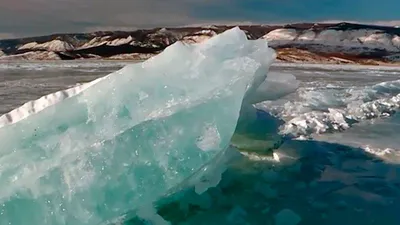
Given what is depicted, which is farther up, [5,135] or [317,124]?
[5,135]

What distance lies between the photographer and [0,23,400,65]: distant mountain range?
93125mm

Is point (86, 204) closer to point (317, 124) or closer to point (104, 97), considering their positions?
point (104, 97)

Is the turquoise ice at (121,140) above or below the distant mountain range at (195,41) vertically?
above

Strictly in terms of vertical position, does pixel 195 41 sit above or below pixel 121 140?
below

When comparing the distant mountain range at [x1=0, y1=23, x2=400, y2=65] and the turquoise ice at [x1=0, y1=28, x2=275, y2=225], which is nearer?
the turquoise ice at [x1=0, y1=28, x2=275, y2=225]

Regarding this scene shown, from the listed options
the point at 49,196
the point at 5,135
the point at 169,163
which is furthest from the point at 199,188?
the point at 5,135

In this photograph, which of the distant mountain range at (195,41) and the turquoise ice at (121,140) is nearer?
the turquoise ice at (121,140)

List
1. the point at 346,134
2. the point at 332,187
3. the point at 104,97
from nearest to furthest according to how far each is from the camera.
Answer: the point at 104,97 → the point at 332,187 → the point at 346,134

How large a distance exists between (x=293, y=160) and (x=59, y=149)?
272 centimetres

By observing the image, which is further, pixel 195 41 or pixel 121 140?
pixel 195 41

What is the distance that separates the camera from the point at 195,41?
11394 cm

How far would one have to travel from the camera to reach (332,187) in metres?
4.18

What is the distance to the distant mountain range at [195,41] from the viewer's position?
306 ft

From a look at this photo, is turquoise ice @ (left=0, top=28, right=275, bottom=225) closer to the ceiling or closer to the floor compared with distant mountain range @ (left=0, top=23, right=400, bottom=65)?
closer to the ceiling
